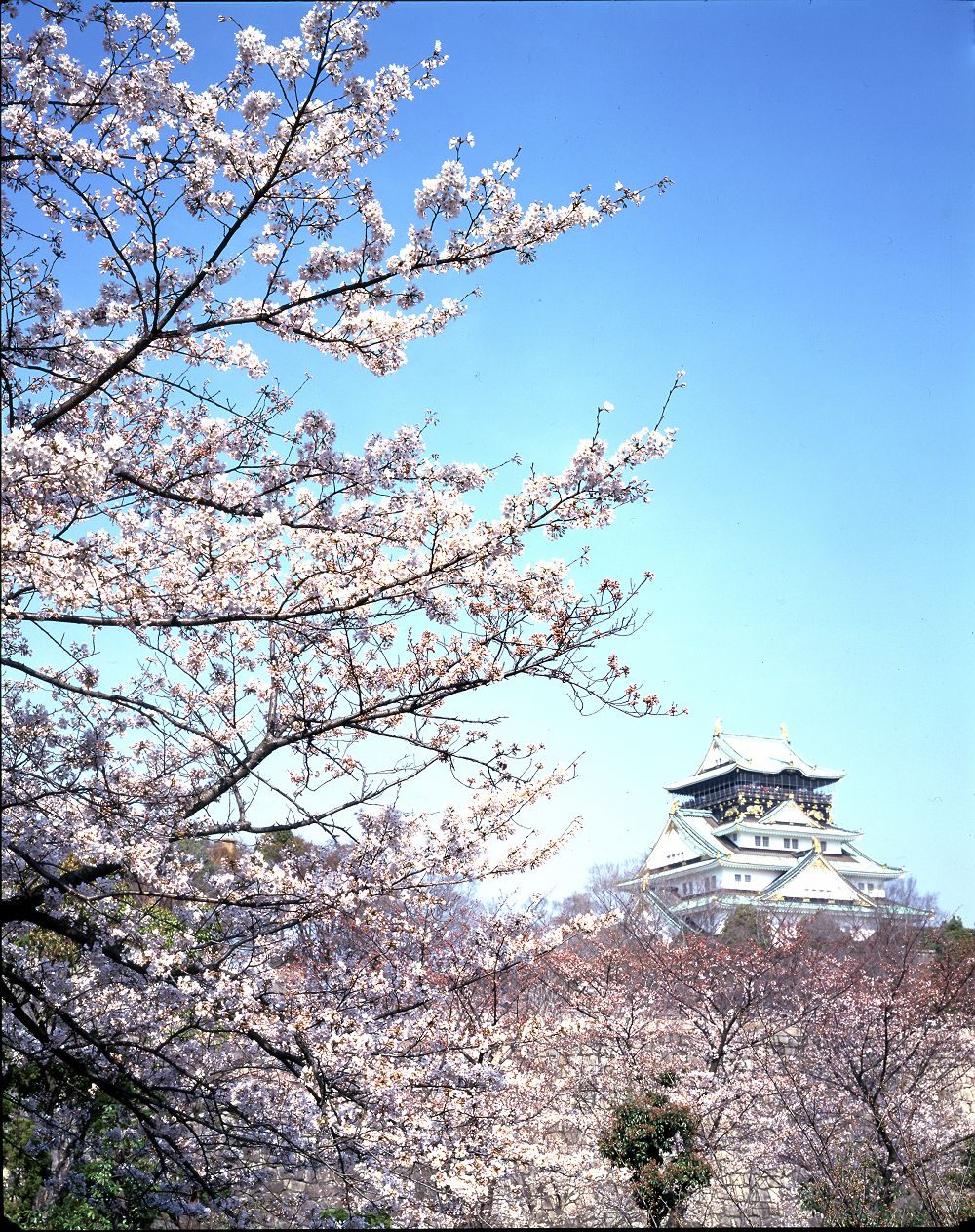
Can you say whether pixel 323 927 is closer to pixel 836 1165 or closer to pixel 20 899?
pixel 20 899

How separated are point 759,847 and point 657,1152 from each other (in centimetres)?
3518

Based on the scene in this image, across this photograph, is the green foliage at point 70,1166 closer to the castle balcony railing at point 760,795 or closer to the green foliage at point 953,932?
the green foliage at point 953,932

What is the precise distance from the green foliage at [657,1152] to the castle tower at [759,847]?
22.5 meters

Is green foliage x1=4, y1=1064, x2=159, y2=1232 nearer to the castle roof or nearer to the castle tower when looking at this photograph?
the castle tower

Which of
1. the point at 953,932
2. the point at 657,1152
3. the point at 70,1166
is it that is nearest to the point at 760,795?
the point at 953,932

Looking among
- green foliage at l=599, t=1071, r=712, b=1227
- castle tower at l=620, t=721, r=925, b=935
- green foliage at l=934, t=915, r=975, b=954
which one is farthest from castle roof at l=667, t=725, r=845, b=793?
green foliage at l=599, t=1071, r=712, b=1227

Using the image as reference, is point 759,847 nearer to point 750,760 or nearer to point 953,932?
point 750,760

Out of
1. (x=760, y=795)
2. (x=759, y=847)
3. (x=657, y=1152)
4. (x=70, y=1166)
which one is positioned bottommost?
(x=657, y=1152)

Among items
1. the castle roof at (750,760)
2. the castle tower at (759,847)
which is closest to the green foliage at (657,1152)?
the castle tower at (759,847)

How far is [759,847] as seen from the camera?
43.1 m

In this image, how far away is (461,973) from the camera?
18.6ft

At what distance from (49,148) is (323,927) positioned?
400 cm

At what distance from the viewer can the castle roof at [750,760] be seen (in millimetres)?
45469

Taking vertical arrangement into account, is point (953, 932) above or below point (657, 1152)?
above
